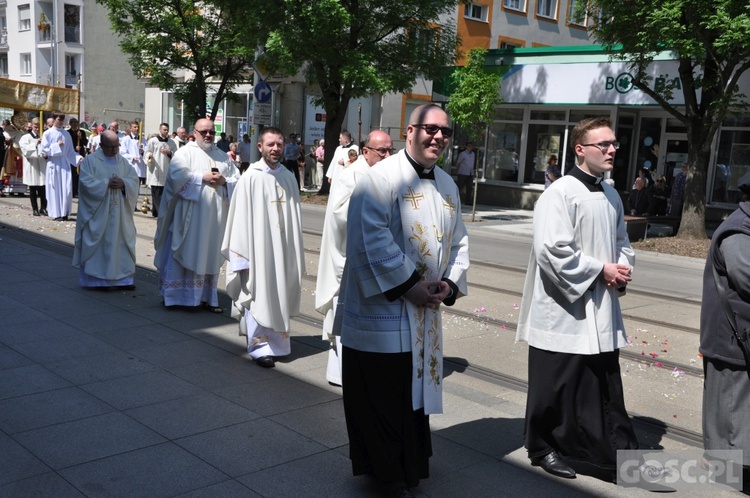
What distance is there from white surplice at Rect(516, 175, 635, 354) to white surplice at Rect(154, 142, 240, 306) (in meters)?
4.51

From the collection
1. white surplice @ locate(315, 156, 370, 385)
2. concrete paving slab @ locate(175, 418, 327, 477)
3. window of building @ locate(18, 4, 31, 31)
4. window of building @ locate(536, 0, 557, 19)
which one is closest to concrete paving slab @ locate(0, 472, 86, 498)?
concrete paving slab @ locate(175, 418, 327, 477)

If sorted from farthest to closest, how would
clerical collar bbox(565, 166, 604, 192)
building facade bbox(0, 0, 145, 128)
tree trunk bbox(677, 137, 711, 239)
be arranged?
building facade bbox(0, 0, 145, 128) < tree trunk bbox(677, 137, 711, 239) < clerical collar bbox(565, 166, 604, 192)

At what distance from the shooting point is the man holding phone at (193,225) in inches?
319

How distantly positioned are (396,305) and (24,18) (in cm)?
5904

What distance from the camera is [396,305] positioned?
12.6 feet

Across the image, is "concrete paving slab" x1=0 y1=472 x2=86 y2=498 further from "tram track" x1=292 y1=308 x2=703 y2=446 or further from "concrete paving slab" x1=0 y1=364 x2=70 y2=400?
"tram track" x1=292 y1=308 x2=703 y2=446

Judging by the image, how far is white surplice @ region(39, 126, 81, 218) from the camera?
1598cm

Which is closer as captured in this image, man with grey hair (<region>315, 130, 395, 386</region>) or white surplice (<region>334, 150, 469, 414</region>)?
white surplice (<region>334, 150, 469, 414</region>)

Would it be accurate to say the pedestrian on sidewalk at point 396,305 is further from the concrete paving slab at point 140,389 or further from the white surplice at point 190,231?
the white surplice at point 190,231

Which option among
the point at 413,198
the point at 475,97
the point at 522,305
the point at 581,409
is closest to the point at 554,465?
the point at 581,409

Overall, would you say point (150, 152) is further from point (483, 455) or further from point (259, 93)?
point (483, 455)

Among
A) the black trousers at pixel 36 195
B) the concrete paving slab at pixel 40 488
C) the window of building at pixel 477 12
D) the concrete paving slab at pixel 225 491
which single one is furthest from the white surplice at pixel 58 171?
the window of building at pixel 477 12

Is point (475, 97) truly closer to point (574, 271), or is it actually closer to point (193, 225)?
point (193, 225)

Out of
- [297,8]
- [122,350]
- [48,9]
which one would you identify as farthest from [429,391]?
[48,9]
